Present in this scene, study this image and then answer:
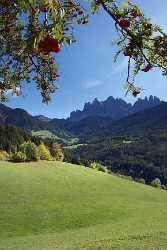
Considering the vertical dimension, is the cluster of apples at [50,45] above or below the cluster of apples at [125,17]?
below

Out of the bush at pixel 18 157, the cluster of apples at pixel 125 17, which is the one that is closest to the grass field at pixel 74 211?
the bush at pixel 18 157

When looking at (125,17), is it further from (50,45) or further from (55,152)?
(55,152)

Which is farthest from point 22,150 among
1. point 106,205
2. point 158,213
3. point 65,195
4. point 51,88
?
point 51,88

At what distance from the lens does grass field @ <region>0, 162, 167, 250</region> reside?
4261 cm

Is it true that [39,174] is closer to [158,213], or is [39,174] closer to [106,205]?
[106,205]

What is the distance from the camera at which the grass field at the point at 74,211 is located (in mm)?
42606

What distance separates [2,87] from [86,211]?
223ft

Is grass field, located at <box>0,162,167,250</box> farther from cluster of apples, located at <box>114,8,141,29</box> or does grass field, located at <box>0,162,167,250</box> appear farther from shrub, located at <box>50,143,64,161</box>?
shrub, located at <box>50,143,64,161</box>

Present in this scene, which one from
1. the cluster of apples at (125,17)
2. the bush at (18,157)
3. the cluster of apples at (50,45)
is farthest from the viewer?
the bush at (18,157)

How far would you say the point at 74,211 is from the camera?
72.6 meters

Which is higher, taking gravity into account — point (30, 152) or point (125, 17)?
point (30, 152)

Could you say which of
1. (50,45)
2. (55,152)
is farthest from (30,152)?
(50,45)

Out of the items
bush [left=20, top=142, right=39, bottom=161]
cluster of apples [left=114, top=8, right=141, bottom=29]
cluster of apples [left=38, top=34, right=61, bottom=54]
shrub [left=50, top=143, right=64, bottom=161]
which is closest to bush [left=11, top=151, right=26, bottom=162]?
bush [left=20, top=142, right=39, bottom=161]

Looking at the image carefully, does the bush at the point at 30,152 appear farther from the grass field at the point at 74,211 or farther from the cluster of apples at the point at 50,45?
the cluster of apples at the point at 50,45
